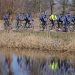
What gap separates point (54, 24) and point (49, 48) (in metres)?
10.2

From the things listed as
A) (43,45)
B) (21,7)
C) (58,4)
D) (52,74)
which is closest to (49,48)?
(43,45)

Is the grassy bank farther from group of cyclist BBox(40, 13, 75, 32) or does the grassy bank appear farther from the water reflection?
group of cyclist BBox(40, 13, 75, 32)

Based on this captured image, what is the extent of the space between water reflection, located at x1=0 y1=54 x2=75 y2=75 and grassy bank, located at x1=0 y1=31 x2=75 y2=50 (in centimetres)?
348

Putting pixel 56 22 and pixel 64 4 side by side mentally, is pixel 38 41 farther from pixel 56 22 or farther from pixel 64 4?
pixel 64 4

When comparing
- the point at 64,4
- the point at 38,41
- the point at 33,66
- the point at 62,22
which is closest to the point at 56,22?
the point at 62,22

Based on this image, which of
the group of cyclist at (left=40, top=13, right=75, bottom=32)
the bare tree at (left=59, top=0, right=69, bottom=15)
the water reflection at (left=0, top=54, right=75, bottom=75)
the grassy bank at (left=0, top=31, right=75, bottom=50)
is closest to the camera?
the water reflection at (left=0, top=54, right=75, bottom=75)

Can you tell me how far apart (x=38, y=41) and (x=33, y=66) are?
26.7 feet

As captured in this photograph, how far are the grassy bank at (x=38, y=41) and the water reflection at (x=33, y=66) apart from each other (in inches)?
137

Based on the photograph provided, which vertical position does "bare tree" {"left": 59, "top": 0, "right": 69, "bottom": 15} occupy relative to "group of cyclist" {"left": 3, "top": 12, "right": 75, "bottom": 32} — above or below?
above

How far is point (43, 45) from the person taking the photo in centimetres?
3491

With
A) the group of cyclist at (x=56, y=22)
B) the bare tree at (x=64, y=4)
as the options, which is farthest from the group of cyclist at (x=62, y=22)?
the bare tree at (x=64, y=4)

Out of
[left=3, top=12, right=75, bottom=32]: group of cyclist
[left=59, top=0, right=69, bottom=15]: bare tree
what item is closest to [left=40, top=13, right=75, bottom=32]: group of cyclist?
[left=3, top=12, right=75, bottom=32]: group of cyclist

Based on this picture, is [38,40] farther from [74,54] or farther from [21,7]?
[21,7]

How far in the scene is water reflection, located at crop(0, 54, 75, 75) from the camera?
24781mm
